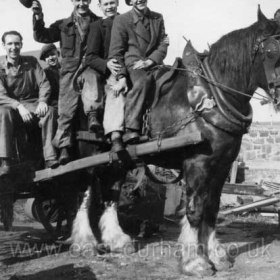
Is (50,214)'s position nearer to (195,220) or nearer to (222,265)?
(195,220)

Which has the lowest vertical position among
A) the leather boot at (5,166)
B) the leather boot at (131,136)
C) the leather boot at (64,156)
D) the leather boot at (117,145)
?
the leather boot at (5,166)

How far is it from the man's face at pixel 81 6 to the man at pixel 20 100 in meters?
0.80

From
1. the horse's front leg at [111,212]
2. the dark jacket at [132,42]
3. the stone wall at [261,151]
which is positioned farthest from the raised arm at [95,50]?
the stone wall at [261,151]

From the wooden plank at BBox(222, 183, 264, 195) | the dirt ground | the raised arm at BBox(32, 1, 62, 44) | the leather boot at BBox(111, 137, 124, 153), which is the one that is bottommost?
the dirt ground

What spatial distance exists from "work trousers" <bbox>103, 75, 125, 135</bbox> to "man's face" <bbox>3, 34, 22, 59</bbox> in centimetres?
138

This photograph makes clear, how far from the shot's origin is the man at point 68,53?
5574mm

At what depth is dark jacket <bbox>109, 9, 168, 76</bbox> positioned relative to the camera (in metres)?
5.35

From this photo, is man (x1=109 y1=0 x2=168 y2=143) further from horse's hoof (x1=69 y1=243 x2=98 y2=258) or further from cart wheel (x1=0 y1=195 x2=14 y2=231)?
cart wheel (x1=0 y1=195 x2=14 y2=231)

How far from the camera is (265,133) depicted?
13.0 meters

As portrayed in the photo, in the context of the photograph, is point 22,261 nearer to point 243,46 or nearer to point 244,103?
point 244,103

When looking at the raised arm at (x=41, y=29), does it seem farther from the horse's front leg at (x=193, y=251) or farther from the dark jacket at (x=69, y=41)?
the horse's front leg at (x=193, y=251)

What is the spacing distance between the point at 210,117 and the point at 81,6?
235 cm

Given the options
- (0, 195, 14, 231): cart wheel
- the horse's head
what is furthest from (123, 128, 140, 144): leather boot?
(0, 195, 14, 231): cart wheel

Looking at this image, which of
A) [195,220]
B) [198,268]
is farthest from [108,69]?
[198,268]
